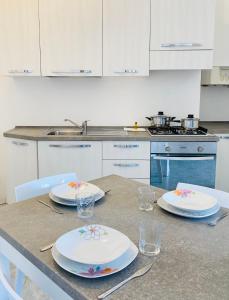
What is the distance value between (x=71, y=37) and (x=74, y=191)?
1930 millimetres

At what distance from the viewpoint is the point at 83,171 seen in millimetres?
2820

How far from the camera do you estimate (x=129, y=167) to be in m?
2.79

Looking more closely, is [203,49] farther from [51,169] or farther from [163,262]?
[163,262]

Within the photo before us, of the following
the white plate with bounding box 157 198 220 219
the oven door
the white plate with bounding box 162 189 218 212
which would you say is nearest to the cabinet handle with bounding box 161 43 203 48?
the oven door

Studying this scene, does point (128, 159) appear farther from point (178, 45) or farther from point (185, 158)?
point (178, 45)

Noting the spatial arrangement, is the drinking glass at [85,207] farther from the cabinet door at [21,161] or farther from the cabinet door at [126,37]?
the cabinet door at [126,37]

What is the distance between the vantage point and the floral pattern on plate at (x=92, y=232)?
0.99 m

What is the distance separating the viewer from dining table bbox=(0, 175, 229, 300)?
0.76 metres

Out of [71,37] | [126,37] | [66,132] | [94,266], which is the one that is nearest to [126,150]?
[66,132]

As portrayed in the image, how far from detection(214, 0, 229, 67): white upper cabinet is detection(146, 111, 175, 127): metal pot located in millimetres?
767

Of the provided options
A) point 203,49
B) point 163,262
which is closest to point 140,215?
point 163,262

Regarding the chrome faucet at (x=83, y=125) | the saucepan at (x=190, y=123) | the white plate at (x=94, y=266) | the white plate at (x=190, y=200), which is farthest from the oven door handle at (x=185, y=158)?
the white plate at (x=94, y=266)

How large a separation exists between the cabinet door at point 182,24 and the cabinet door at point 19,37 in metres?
1.12

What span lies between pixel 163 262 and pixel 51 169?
82.1 inches
